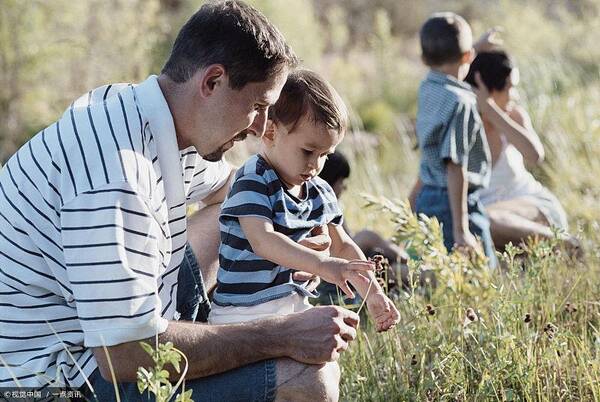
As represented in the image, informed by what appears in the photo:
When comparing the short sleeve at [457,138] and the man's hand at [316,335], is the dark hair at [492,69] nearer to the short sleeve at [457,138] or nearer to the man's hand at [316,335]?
the short sleeve at [457,138]

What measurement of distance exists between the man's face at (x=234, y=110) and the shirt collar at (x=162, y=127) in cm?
12

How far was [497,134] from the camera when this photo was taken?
618 centimetres

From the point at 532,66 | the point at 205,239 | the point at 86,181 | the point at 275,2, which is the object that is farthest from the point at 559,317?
the point at 275,2

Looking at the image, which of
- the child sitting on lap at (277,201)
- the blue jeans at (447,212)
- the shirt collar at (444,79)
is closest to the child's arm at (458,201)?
the blue jeans at (447,212)

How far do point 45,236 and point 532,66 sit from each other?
8432mm

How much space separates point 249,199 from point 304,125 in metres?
0.30

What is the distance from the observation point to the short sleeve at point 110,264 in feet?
8.73

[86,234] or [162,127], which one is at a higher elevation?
[162,127]

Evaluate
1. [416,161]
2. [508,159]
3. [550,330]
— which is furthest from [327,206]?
[416,161]

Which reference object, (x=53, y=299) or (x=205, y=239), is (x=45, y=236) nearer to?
(x=53, y=299)

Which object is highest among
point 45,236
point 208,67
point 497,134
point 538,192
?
point 208,67

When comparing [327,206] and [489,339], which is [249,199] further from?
[489,339]

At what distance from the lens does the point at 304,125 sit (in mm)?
3311

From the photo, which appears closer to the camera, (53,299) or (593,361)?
(53,299)
